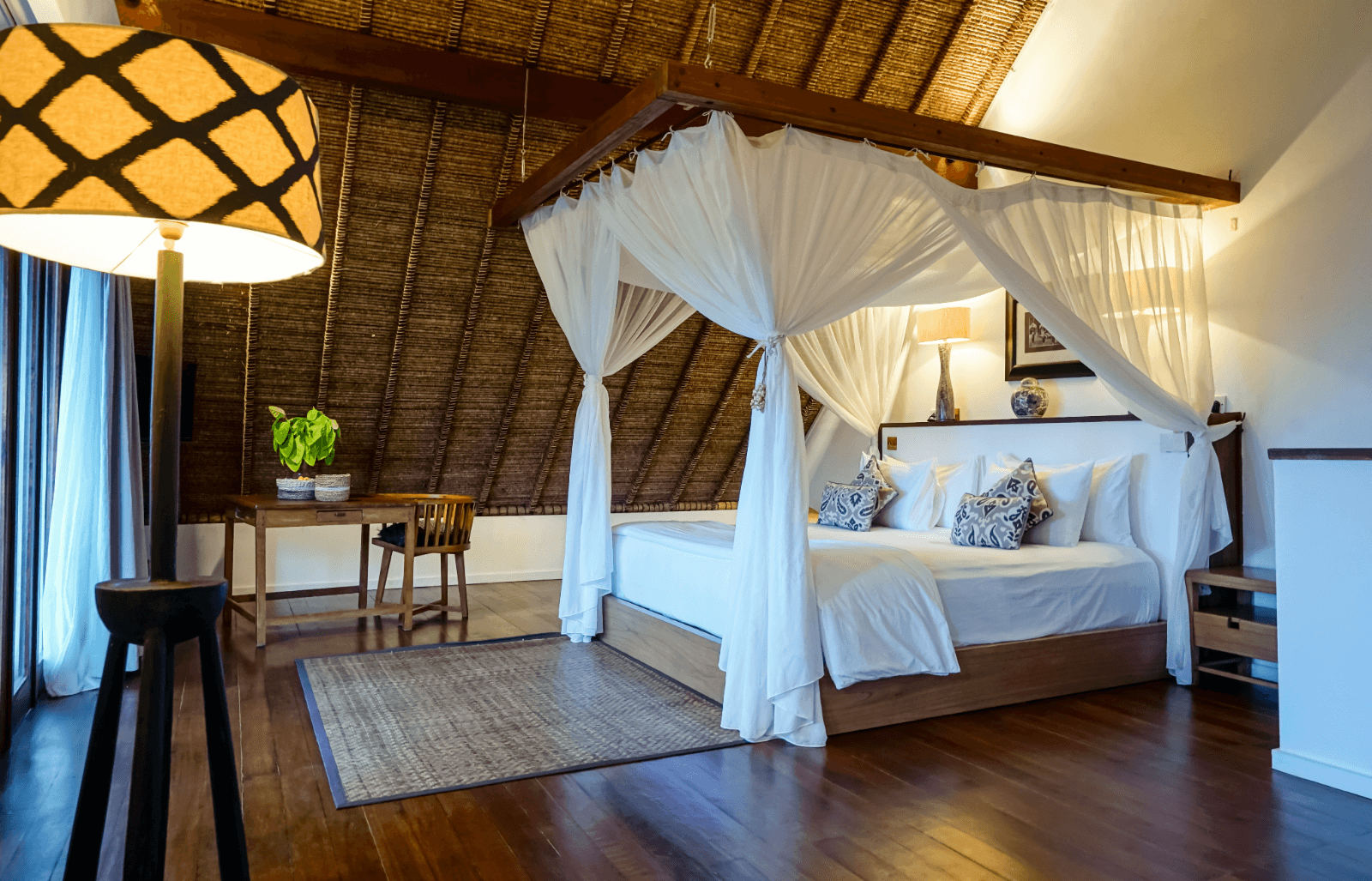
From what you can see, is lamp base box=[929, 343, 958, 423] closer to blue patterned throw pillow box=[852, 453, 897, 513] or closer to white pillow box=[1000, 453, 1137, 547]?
blue patterned throw pillow box=[852, 453, 897, 513]

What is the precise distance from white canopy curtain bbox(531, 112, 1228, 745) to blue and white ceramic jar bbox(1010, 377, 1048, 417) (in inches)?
37.0

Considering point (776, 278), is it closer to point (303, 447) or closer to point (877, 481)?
point (877, 481)

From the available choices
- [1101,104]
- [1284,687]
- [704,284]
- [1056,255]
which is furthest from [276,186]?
[1101,104]

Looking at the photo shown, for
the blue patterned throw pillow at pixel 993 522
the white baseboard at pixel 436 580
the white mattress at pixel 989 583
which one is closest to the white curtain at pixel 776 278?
the white mattress at pixel 989 583

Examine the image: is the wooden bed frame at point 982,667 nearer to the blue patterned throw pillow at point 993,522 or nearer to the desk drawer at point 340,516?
the blue patterned throw pillow at point 993,522

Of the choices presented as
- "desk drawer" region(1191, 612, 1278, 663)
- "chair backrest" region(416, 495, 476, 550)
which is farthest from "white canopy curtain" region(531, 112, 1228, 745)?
"chair backrest" region(416, 495, 476, 550)

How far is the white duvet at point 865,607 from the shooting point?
331 centimetres

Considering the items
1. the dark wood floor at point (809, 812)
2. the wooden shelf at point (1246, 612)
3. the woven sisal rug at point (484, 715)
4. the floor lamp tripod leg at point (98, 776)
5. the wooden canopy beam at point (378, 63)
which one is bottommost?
the dark wood floor at point (809, 812)

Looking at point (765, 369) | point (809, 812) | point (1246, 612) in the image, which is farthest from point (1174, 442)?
point (809, 812)

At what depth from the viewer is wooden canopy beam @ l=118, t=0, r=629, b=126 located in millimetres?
4094

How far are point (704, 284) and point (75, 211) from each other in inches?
108

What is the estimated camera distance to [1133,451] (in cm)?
457

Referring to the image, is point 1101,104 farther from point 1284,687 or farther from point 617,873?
point 617,873

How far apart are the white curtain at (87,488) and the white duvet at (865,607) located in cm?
241
